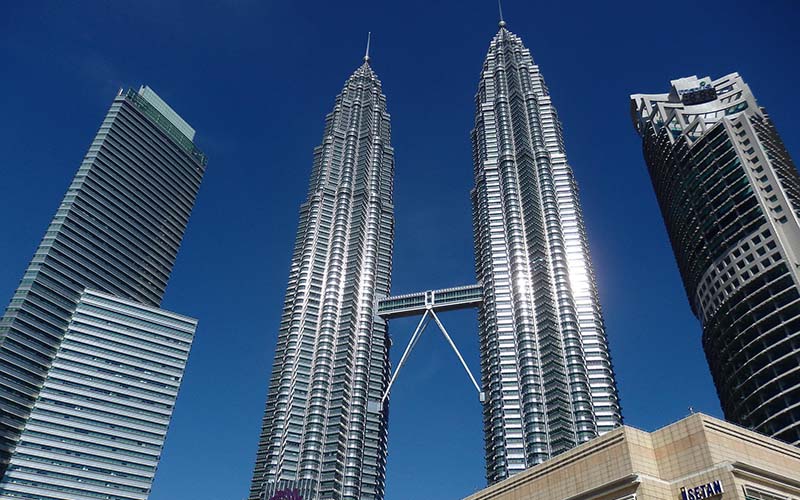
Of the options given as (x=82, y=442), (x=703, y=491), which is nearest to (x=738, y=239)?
(x=703, y=491)

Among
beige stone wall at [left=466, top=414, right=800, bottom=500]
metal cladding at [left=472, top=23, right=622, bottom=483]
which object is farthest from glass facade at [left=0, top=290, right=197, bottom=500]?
beige stone wall at [left=466, top=414, right=800, bottom=500]

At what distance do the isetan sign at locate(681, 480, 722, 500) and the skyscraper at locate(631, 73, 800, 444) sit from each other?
9260 centimetres

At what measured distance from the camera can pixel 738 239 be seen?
15362 cm

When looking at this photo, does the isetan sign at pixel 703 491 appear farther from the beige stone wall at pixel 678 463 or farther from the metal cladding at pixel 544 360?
the metal cladding at pixel 544 360

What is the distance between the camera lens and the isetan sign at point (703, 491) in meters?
48.9

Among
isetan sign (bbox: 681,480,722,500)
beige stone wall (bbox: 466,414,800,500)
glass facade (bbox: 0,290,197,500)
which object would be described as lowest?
isetan sign (bbox: 681,480,722,500)

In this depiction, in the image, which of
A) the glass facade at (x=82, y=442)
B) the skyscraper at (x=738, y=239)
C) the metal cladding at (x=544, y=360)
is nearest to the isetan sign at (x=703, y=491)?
the skyscraper at (x=738, y=239)

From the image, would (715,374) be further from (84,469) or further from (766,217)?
(84,469)

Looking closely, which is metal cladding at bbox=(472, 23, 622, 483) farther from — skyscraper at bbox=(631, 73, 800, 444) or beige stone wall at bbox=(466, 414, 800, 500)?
beige stone wall at bbox=(466, 414, 800, 500)

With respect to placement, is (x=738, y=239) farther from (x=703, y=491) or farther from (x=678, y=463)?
(x=703, y=491)

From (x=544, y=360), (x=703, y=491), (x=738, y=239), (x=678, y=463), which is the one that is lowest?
(x=703, y=491)

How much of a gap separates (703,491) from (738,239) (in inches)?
4683

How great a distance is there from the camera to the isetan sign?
48906mm

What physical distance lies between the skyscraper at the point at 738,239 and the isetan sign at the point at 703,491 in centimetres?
9260
